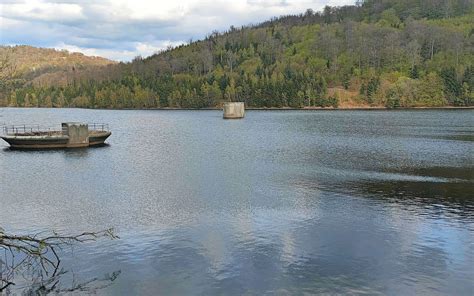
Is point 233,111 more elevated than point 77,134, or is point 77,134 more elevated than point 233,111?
point 233,111

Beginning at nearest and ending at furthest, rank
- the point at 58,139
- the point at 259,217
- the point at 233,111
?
the point at 259,217, the point at 58,139, the point at 233,111

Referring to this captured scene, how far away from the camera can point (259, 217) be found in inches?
1291

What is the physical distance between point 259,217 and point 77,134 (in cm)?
5366

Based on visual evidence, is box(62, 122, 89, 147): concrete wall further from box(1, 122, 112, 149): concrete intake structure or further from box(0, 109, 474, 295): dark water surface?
box(0, 109, 474, 295): dark water surface

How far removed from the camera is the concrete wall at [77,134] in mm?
77562

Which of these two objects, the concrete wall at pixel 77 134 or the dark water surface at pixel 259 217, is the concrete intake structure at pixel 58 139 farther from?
the dark water surface at pixel 259 217

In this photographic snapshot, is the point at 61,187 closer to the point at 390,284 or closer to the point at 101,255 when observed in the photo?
the point at 101,255

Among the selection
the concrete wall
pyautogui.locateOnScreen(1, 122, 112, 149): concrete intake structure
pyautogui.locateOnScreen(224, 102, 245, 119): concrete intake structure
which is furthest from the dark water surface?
pyautogui.locateOnScreen(224, 102, 245, 119): concrete intake structure

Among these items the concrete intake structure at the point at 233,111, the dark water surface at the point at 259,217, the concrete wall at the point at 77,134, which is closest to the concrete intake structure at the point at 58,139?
the concrete wall at the point at 77,134

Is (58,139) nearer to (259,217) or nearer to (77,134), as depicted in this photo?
(77,134)

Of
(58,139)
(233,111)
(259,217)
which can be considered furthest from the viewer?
(233,111)

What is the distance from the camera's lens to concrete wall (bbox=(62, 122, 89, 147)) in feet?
254

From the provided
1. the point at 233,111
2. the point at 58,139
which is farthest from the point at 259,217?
Result: the point at 233,111

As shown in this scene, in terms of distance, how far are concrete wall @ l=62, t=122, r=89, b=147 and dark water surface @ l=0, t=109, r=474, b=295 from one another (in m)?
10.3
